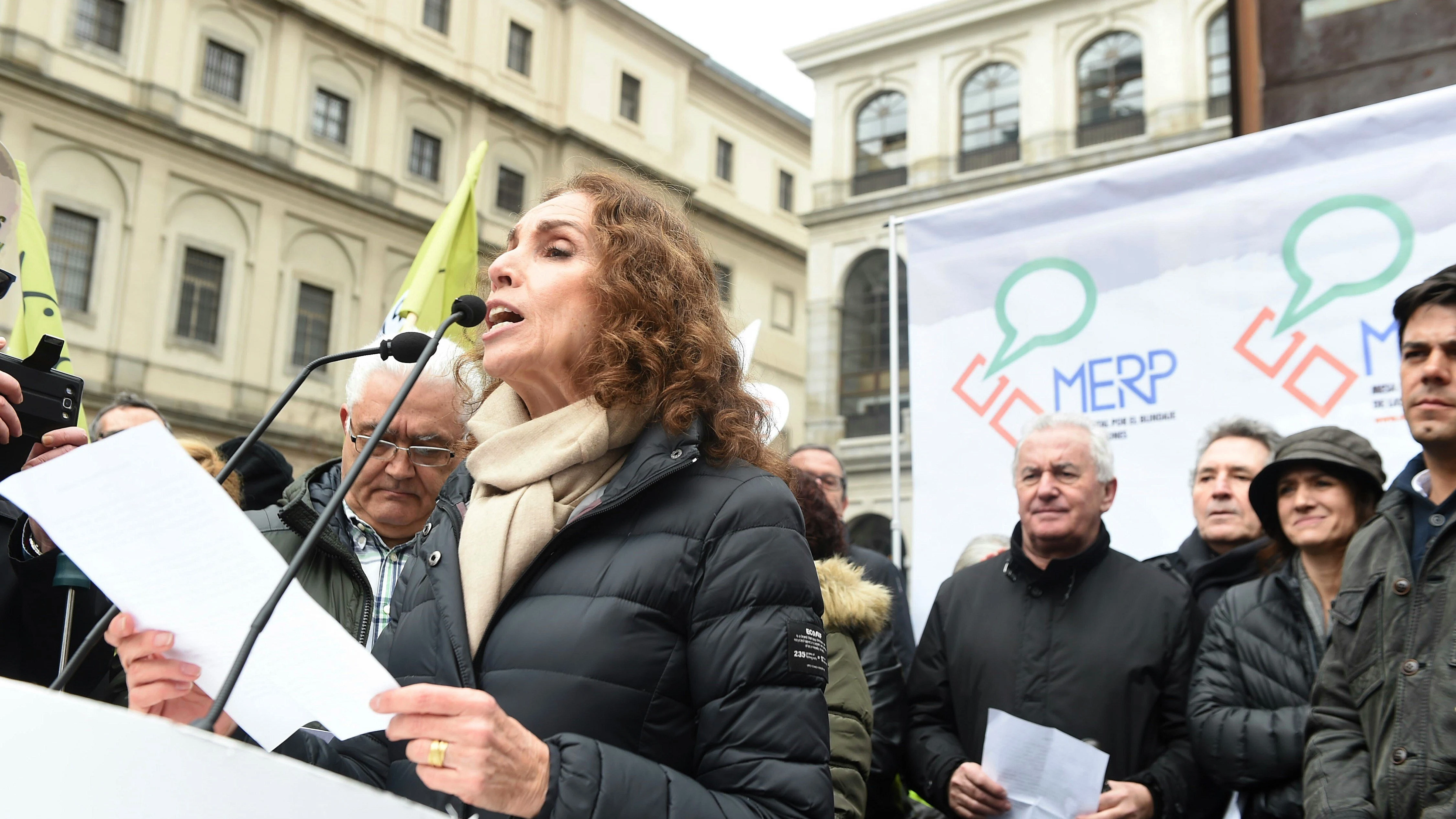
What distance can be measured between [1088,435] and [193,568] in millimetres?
2922

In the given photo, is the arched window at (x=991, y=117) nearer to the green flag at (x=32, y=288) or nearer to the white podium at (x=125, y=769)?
the green flag at (x=32, y=288)

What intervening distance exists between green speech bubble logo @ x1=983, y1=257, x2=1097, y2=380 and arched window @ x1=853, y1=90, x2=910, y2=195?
2095cm

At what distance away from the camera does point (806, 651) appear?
1.69 m

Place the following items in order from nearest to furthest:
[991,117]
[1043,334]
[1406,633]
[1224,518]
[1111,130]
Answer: [1406,633] < [1224,518] < [1043,334] < [1111,130] < [991,117]

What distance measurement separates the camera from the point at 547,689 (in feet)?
5.45

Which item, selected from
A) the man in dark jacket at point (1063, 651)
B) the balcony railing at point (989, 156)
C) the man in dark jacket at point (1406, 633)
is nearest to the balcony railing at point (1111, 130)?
the balcony railing at point (989, 156)

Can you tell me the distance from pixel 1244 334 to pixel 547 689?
3423 millimetres

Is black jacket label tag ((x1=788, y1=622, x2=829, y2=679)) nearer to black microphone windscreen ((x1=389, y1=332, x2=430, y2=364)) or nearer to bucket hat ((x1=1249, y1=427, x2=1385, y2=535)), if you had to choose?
black microphone windscreen ((x1=389, y1=332, x2=430, y2=364))

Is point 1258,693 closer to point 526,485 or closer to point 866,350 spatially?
point 526,485

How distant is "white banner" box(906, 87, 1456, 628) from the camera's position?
4.12 metres

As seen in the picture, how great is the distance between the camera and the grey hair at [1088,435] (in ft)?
12.4

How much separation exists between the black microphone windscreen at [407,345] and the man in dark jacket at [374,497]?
896mm

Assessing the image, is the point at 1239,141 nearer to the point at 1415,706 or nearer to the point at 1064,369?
the point at 1064,369

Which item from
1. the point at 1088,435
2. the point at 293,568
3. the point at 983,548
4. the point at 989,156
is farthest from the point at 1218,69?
the point at 293,568
